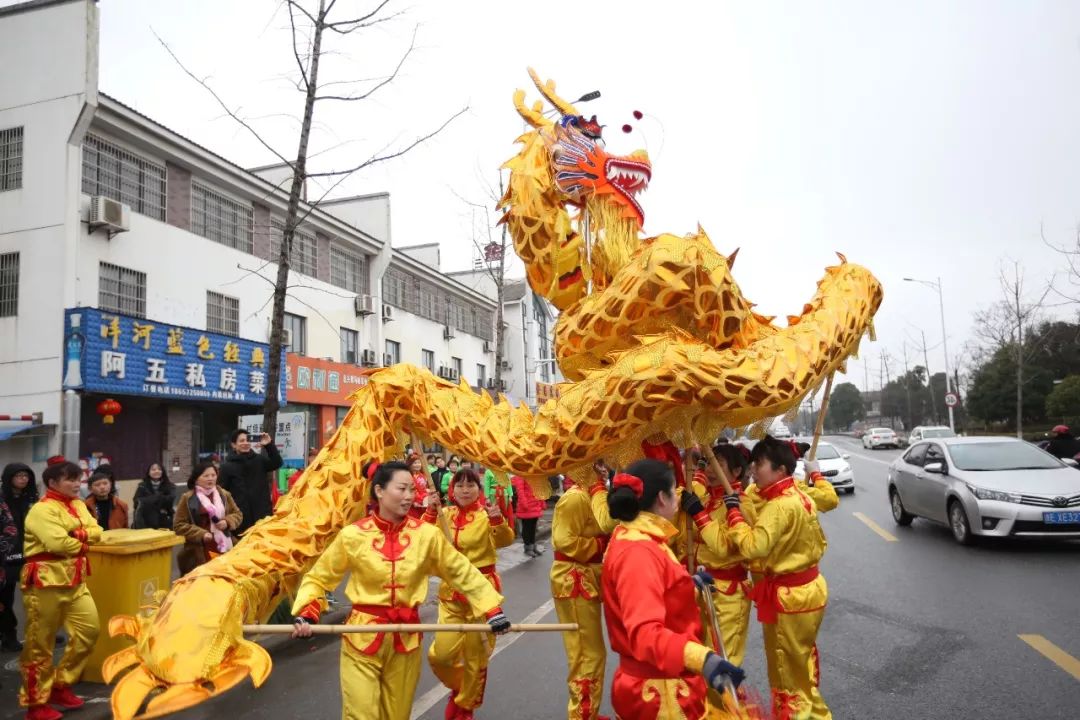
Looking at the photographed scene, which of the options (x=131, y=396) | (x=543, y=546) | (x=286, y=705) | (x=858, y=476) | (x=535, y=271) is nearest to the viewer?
(x=535, y=271)

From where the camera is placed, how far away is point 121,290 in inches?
458

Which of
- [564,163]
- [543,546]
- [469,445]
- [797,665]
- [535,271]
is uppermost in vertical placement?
[564,163]

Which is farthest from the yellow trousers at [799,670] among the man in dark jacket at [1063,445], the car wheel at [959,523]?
the man in dark jacket at [1063,445]

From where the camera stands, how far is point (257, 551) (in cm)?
311

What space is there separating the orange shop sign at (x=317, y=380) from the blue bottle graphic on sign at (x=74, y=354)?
491cm

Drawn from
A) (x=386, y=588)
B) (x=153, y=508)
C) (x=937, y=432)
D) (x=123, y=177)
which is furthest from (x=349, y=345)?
(x=937, y=432)

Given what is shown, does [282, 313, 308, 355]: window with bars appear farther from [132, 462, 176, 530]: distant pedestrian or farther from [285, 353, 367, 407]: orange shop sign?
[132, 462, 176, 530]: distant pedestrian

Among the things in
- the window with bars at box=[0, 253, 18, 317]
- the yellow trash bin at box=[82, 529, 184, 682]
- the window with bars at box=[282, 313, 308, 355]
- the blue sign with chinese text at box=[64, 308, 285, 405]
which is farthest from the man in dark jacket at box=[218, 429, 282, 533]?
the window with bars at box=[282, 313, 308, 355]

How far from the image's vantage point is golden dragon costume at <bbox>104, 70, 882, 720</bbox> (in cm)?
277

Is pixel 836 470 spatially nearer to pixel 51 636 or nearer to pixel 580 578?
pixel 580 578

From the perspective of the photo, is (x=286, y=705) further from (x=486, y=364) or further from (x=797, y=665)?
(x=486, y=364)

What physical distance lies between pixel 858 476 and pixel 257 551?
17935mm

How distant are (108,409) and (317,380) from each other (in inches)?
226

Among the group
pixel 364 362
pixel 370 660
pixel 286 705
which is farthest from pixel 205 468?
pixel 364 362
